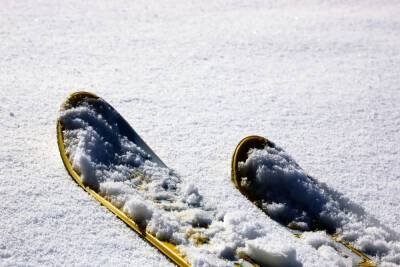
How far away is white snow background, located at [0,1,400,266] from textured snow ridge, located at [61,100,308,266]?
10cm

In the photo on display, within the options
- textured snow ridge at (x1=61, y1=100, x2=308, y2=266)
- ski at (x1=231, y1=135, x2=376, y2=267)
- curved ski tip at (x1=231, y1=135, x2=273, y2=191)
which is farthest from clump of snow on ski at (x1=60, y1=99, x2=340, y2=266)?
curved ski tip at (x1=231, y1=135, x2=273, y2=191)

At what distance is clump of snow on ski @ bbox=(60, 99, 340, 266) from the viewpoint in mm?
1775

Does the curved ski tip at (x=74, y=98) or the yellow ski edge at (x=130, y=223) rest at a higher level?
the curved ski tip at (x=74, y=98)

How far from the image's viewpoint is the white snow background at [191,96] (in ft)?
6.19

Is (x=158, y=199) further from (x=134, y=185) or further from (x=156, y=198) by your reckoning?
(x=134, y=185)

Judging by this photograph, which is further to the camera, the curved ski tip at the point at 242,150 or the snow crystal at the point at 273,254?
the curved ski tip at the point at 242,150

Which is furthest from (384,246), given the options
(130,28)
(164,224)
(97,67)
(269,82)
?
(130,28)

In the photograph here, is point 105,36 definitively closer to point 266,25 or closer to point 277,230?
point 266,25

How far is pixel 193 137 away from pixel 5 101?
3.94 feet

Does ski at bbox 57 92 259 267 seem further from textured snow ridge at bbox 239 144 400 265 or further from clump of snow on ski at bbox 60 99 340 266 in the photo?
textured snow ridge at bbox 239 144 400 265

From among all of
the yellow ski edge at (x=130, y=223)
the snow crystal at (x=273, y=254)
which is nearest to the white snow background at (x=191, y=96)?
the yellow ski edge at (x=130, y=223)

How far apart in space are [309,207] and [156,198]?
71cm

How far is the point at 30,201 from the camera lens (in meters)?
1.92

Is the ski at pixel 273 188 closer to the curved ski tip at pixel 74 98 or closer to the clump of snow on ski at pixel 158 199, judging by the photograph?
the clump of snow on ski at pixel 158 199
